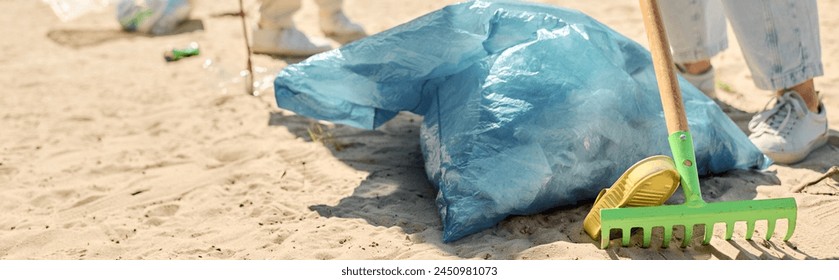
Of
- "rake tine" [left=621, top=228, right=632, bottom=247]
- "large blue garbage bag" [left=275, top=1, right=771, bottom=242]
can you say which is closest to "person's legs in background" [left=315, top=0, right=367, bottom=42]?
"large blue garbage bag" [left=275, top=1, right=771, bottom=242]

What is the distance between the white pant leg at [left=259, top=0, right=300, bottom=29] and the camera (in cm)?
401

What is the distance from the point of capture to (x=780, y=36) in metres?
2.52

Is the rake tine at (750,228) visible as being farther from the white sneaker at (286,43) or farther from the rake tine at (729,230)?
the white sneaker at (286,43)

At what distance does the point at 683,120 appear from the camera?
83.5 inches

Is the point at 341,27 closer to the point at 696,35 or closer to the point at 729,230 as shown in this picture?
the point at 696,35

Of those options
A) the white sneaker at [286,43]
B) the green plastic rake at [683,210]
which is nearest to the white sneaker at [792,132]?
the green plastic rake at [683,210]

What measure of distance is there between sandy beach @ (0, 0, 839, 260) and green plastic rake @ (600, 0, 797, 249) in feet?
0.25

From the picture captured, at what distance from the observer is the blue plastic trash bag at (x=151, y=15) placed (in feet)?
14.7

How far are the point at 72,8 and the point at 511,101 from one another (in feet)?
10.0

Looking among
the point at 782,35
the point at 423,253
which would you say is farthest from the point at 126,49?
the point at 782,35

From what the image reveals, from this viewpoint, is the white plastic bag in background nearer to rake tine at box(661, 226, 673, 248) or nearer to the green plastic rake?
the green plastic rake

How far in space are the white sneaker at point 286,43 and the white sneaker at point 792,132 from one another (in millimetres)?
1891

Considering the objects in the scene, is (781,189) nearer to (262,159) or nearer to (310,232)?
(310,232)
